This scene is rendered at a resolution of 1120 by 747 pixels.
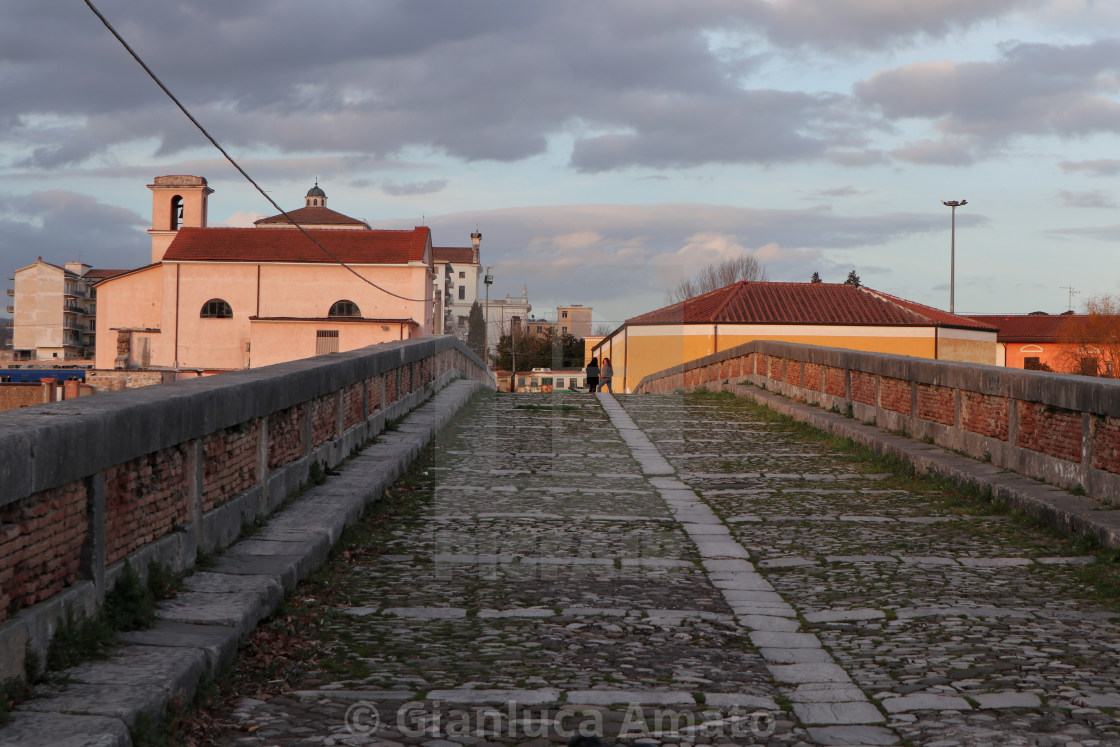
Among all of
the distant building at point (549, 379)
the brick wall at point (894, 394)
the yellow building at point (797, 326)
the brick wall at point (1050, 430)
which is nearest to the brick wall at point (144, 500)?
the brick wall at point (1050, 430)

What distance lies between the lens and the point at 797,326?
47.4 metres

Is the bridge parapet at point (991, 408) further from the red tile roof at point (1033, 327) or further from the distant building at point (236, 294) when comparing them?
the red tile roof at point (1033, 327)

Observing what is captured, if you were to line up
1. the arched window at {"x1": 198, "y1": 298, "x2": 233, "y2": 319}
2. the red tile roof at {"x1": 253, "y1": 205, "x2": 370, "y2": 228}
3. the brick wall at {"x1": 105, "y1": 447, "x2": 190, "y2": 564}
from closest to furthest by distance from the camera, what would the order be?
the brick wall at {"x1": 105, "y1": 447, "x2": 190, "y2": 564} < the arched window at {"x1": 198, "y1": 298, "x2": 233, "y2": 319} < the red tile roof at {"x1": 253, "y1": 205, "x2": 370, "y2": 228}

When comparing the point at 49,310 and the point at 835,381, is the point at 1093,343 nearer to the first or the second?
the point at 835,381

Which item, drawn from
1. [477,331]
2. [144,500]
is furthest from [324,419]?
[477,331]

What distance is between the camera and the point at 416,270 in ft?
183

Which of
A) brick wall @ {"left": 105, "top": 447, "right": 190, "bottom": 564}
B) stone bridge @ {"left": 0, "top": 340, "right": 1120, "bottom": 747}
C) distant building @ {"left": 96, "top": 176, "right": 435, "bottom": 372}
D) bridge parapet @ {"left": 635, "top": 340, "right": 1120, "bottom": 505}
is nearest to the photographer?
stone bridge @ {"left": 0, "top": 340, "right": 1120, "bottom": 747}

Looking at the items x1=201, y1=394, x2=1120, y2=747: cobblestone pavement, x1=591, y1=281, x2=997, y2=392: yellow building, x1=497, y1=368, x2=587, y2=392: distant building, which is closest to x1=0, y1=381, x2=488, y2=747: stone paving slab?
x1=201, y1=394, x2=1120, y2=747: cobblestone pavement

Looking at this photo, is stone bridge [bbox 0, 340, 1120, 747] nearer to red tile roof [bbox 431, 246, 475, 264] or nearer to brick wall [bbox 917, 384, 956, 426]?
brick wall [bbox 917, 384, 956, 426]

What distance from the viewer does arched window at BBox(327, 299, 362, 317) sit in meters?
55.3

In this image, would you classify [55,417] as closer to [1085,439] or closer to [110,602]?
[110,602]

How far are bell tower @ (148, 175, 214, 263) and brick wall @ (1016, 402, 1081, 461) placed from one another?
187 feet

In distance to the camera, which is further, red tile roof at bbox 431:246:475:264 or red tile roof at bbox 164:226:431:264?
red tile roof at bbox 431:246:475:264

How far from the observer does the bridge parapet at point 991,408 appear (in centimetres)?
735
